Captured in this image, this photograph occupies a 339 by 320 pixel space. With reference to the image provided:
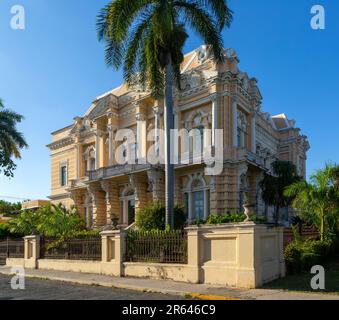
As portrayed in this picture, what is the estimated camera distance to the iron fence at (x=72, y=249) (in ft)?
54.6

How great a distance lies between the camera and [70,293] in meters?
11.6

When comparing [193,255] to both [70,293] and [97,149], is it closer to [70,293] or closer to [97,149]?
[70,293]

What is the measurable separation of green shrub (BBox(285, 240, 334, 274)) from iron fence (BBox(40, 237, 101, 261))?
7.39 meters

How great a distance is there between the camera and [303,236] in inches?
683

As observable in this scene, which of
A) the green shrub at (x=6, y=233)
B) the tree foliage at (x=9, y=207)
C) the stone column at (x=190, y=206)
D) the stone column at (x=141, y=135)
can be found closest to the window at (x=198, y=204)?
the stone column at (x=190, y=206)

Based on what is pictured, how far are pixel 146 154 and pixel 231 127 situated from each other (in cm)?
683

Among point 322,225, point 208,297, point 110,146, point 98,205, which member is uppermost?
point 110,146

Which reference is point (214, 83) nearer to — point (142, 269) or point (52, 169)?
point (142, 269)

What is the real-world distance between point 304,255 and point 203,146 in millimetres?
13150

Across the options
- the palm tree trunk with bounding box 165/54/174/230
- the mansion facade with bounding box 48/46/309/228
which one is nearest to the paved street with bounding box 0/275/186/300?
the palm tree trunk with bounding box 165/54/174/230

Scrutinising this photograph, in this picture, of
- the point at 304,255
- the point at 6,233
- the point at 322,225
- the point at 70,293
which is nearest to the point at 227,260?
the point at 304,255

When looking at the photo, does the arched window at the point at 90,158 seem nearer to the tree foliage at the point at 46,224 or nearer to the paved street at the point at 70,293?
the tree foliage at the point at 46,224

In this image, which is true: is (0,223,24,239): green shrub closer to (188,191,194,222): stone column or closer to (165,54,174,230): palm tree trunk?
(188,191,194,222): stone column
